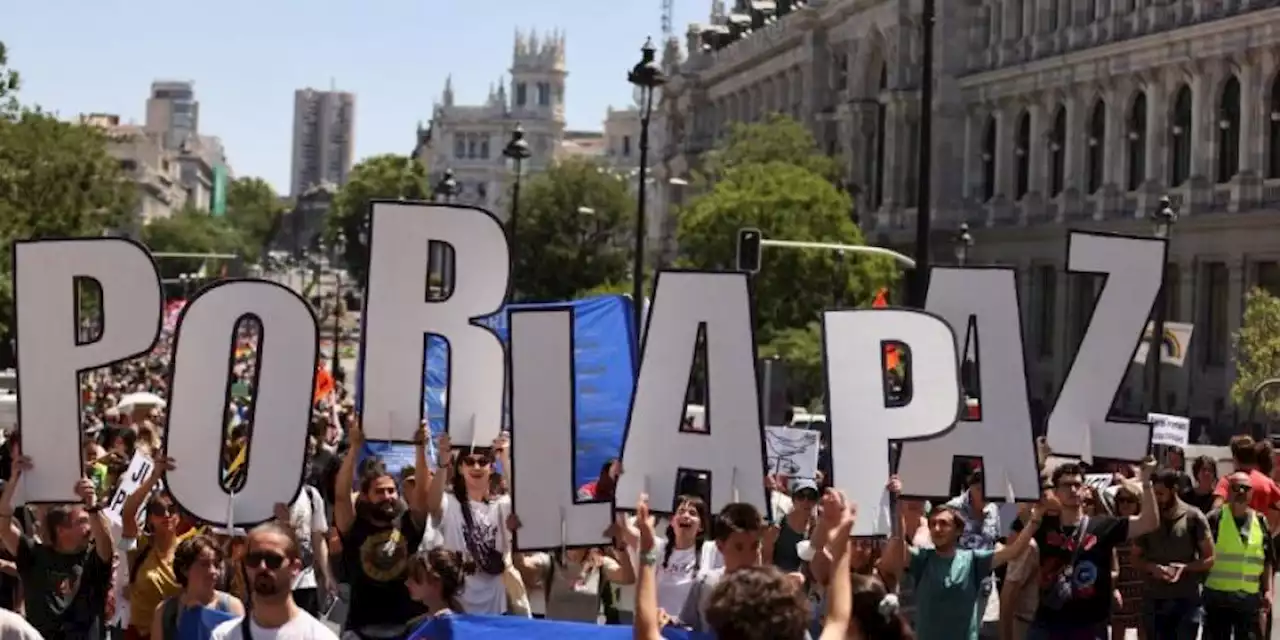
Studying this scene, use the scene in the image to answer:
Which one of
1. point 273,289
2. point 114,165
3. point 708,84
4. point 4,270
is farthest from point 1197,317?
point 708,84

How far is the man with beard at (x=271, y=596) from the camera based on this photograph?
8.74 metres

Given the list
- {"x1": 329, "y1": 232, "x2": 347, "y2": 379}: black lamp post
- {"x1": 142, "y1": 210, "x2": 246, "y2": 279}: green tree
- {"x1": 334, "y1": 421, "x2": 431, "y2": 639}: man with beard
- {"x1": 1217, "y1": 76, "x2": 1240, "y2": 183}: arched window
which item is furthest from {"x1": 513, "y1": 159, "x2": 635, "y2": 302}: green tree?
{"x1": 334, "y1": 421, "x2": 431, "y2": 639}: man with beard

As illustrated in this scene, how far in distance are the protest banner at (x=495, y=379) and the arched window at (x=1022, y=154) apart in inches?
2175

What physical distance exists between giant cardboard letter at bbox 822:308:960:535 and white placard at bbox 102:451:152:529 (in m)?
3.09

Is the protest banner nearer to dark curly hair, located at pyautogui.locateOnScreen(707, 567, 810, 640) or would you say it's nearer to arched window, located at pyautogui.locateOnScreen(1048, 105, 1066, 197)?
dark curly hair, located at pyautogui.locateOnScreen(707, 567, 810, 640)

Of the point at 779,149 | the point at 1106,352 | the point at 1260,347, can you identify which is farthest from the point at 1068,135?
the point at 1106,352

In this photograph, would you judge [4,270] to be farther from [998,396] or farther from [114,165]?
[998,396]

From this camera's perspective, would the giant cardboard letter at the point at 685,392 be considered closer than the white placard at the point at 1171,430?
Yes

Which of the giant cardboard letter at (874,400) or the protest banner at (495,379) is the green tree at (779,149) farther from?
the giant cardboard letter at (874,400)

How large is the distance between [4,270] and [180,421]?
48.8 metres

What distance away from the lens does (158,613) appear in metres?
10.1

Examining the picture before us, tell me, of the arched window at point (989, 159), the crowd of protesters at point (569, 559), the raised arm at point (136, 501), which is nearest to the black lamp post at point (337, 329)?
the arched window at point (989, 159)

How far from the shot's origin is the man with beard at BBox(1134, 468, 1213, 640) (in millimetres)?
14914

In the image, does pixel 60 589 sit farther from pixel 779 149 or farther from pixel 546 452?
pixel 779 149
